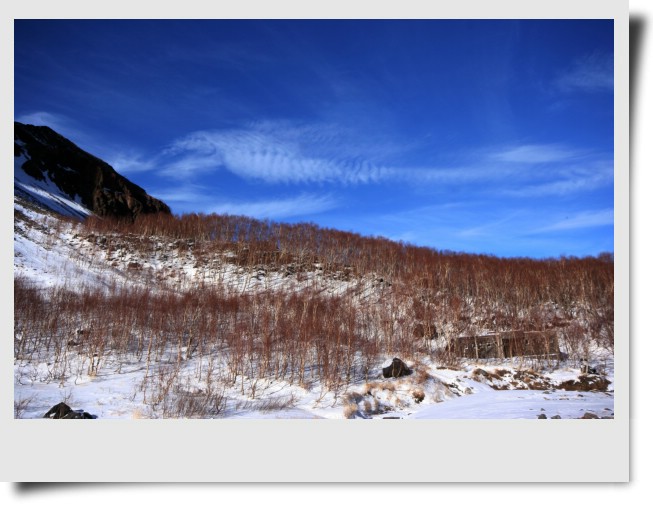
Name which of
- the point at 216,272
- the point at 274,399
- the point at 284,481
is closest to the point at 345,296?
the point at 216,272

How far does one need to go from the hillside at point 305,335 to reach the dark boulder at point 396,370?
14 cm

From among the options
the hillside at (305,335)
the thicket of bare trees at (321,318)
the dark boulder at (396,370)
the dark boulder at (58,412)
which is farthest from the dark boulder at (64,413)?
the dark boulder at (396,370)

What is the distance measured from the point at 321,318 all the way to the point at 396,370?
3.07m

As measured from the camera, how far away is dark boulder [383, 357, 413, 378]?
9039mm

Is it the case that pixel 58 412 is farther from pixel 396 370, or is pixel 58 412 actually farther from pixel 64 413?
pixel 396 370

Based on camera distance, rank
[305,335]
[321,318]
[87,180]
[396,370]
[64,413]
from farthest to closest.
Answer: [87,180], [321,318], [305,335], [396,370], [64,413]

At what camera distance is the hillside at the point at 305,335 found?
675 cm

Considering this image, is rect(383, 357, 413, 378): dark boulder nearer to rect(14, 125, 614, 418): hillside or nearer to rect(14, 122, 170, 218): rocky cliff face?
rect(14, 125, 614, 418): hillside

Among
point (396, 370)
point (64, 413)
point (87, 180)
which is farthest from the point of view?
point (87, 180)

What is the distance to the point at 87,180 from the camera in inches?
1268

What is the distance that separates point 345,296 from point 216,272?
21.4 ft

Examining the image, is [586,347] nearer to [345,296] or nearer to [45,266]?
[345,296]

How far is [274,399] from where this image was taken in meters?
7.51

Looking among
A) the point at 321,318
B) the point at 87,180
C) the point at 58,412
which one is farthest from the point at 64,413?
the point at 87,180
